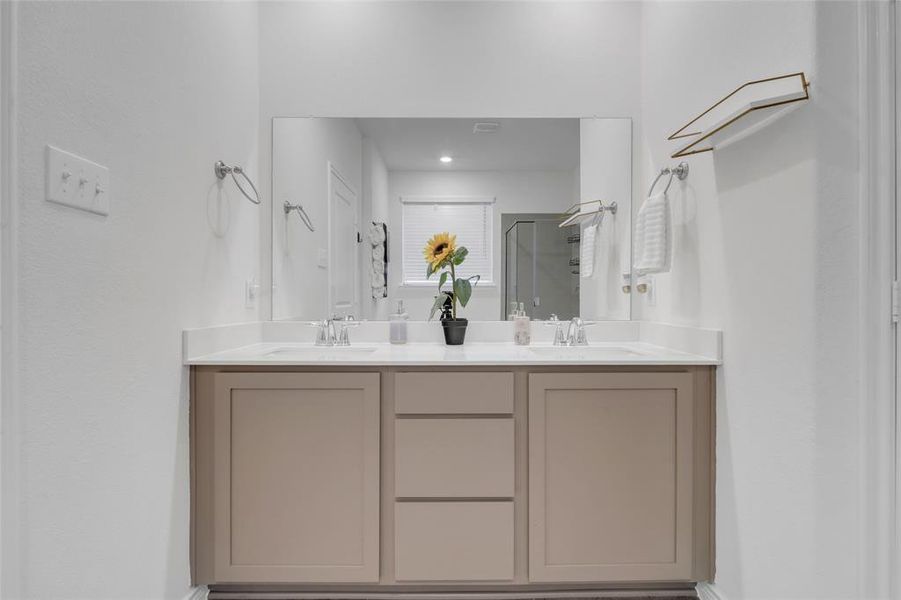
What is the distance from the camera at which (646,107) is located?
206 centimetres

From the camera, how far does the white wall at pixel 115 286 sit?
3.10 feet

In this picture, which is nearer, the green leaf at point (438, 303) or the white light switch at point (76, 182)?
the white light switch at point (76, 182)

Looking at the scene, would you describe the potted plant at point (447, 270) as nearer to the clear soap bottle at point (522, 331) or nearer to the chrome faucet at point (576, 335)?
the clear soap bottle at point (522, 331)

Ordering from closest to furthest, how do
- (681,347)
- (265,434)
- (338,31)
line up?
(265,434), (681,347), (338,31)

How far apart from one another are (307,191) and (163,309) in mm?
924

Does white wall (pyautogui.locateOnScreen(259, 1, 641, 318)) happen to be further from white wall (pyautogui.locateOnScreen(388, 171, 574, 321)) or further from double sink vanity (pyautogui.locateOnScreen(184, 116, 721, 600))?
double sink vanity (pyautogui.locateOnScreen(184, 116, 721, 600))

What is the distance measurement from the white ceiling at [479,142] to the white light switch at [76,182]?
118 cm

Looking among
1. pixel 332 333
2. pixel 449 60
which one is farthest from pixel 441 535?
pixel 449 60

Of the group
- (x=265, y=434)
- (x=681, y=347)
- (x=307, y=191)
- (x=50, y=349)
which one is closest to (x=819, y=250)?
(x=681, y=347)

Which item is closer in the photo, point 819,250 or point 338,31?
point 819,250

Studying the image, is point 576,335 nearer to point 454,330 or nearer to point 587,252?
point 587,252

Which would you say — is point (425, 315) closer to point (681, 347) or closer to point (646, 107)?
point (681, 347)

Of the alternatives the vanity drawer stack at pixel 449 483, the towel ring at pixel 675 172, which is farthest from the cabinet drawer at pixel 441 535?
the towel ring at pixel 675 172

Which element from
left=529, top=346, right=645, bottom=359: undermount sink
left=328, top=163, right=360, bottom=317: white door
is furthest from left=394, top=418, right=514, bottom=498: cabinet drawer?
left=328, top=163, right=360, bottom=317: white door
